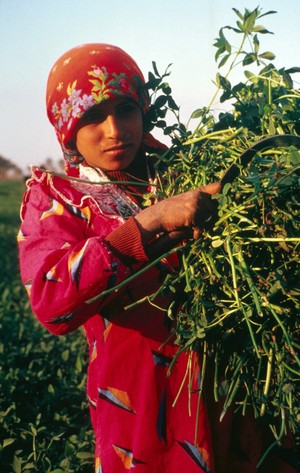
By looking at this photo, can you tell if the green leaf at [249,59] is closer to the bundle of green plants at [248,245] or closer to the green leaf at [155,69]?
the bundle of green plants at [248,245]

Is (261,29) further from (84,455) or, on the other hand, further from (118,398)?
(84,455)

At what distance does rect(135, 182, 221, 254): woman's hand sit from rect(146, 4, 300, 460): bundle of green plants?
0.13ft

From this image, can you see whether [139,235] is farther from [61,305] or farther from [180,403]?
[180,403]

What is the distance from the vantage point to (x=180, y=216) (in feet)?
4.84

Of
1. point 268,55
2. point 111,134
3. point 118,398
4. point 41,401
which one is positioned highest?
point 268,55

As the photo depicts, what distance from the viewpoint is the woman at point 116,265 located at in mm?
1567

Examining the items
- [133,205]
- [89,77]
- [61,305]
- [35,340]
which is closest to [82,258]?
[61,305]

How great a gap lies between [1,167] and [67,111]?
65.3m

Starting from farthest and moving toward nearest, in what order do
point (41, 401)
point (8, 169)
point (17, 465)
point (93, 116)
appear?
1. point (8, 169)
2. point (41, 401)
3. point (17, 465)
4. point (93, 116)

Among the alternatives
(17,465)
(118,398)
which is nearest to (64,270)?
(118,398)

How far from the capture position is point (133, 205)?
6.26ft

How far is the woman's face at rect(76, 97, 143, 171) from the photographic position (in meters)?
1.88

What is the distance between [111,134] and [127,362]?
0.70 metres

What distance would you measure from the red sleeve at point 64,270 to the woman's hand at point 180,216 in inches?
5.0
